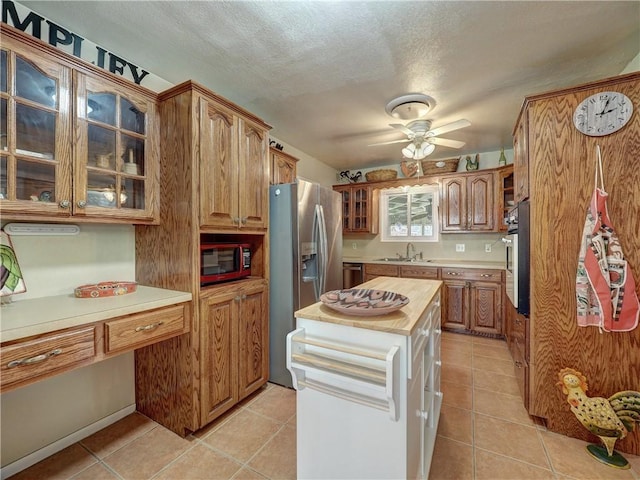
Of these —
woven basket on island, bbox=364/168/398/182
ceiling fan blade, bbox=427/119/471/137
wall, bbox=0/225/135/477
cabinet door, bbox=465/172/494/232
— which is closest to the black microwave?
wall, bbox=0/225/135/477

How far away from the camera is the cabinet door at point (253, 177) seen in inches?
82.4

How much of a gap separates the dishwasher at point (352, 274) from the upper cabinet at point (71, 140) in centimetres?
304

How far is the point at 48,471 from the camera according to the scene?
60.1 inches

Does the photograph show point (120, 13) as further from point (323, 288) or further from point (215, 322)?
point (323, 288)

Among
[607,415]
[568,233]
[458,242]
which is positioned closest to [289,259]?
[568,233]

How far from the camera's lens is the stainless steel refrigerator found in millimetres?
2387

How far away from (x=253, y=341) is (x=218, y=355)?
1.12ft

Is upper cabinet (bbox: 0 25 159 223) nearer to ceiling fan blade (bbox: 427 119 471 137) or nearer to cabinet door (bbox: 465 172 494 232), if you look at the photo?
ceiling fan blade (bbox: 427 119 471 137)

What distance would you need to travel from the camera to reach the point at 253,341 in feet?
7.23

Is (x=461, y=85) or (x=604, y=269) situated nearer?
(x=604, y=269)

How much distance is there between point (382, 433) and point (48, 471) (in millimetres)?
1827

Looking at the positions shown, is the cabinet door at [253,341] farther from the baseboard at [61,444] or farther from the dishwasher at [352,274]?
the dishwasher at [352,274]

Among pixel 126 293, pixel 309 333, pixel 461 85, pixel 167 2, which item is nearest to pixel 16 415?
pixel 126 293

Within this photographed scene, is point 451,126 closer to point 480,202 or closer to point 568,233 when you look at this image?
point 568,233
